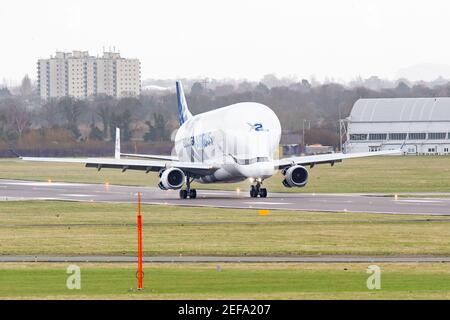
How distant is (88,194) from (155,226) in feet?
90.4

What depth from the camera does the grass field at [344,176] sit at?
261 feet

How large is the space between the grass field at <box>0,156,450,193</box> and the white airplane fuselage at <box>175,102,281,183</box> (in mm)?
9672

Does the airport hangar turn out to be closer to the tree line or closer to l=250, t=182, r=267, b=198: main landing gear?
the tree line

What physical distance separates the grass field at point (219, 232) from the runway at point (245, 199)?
3.50 m

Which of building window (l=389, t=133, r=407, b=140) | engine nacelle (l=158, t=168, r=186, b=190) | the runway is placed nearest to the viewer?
the runway

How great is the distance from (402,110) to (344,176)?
72.3 meters

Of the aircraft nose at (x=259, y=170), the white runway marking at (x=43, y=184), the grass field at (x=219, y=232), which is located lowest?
the grass field at (x=219, y=232)

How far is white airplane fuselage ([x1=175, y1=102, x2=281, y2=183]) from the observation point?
6431 centimetres

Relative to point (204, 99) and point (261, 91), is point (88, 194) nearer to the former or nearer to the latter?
point (204, 99)

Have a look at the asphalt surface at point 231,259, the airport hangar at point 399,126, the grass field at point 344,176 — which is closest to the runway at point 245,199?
the grass field at point 344,176

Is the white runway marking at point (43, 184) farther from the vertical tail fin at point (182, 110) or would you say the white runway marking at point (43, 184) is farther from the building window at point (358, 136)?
the building window at point (358, 136)

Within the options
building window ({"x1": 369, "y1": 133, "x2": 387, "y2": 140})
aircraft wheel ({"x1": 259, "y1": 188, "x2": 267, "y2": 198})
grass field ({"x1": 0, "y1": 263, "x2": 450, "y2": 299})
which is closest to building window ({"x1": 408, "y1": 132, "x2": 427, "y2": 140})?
building window ({"x1": 369, "y1": 133, "x2": 387, "y2": 140})

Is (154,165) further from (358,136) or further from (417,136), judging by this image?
(358,136)

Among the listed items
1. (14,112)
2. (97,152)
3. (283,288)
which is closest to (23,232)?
(283,288)
